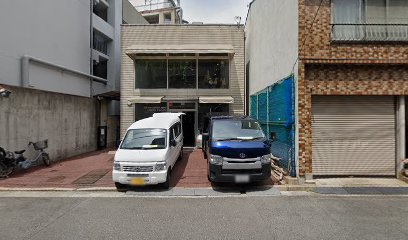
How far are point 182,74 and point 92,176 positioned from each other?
823 centimetres

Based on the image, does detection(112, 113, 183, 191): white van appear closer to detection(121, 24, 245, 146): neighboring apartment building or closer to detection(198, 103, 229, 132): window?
detection(198, 103, 229, 132): window

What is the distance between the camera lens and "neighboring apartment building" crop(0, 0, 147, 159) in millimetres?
11211

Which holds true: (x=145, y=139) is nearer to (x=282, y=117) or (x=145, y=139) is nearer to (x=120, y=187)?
(x=120, y=187)

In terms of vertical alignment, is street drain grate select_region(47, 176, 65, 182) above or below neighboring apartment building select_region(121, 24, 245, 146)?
below

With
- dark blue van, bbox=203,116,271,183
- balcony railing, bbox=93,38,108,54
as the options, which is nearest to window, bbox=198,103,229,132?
dark blue van, bbox=203,116,271,183

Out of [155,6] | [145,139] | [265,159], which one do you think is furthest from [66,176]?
[155,6]

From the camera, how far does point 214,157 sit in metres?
8.27

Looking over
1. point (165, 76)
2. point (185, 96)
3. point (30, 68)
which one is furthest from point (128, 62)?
point (30, 68)

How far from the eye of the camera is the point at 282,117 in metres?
10.1

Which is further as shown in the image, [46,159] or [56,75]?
[56,75]

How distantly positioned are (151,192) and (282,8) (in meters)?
7.78

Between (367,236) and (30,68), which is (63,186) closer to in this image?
(30,68)

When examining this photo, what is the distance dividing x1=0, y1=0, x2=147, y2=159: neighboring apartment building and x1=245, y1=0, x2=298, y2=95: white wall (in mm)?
8889

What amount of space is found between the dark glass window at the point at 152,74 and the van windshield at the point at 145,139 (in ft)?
23.6
